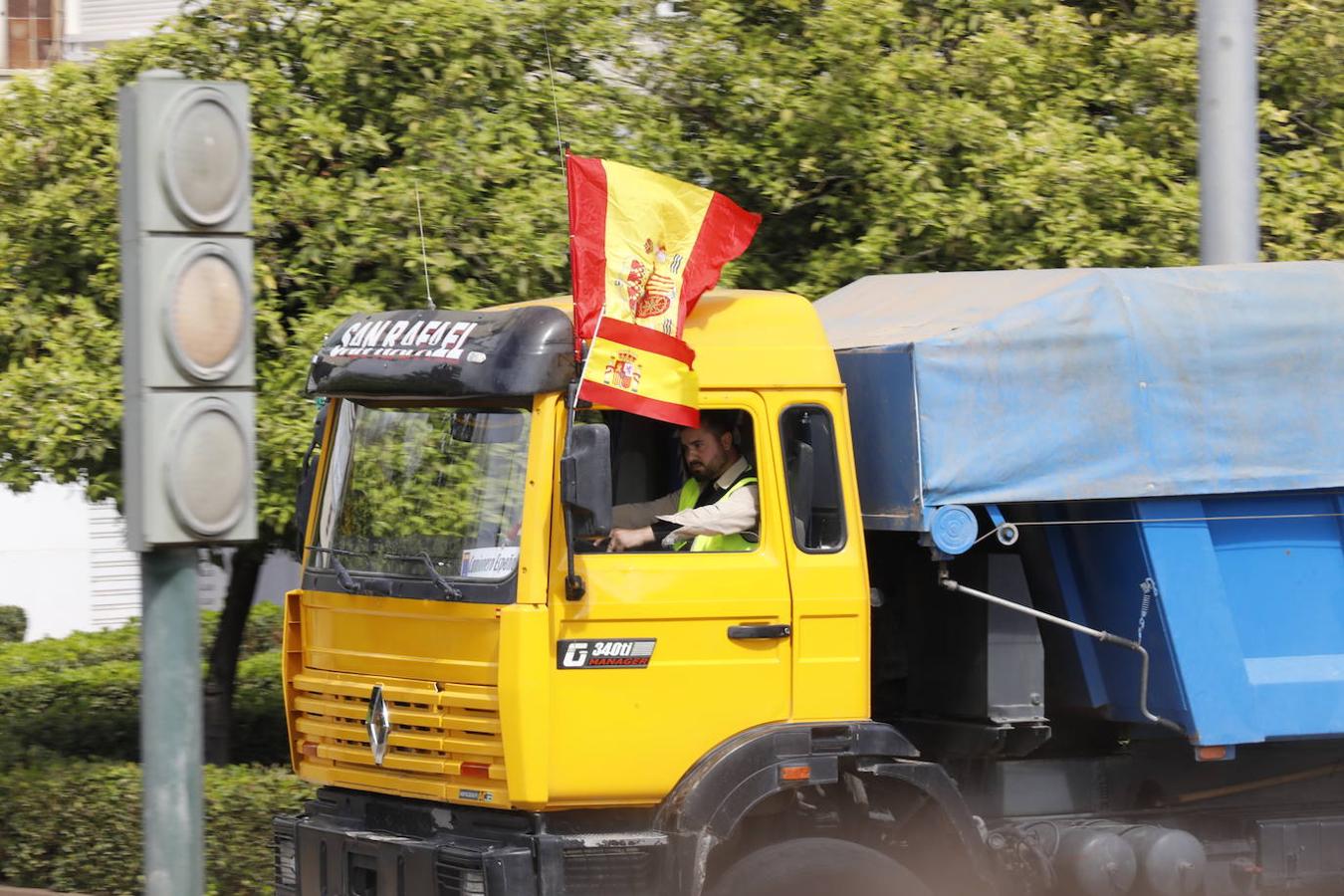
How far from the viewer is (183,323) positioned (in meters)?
4.62

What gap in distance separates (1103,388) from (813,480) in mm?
1107

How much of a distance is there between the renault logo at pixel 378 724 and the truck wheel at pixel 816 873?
4.03ft

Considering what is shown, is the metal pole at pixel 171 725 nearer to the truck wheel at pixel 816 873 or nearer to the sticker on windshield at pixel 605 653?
the sticker on windshield at pixel 605 653

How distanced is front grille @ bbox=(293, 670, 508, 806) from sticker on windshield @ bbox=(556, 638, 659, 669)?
0.85 ft

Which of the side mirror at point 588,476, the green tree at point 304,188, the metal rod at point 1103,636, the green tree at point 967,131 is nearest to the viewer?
the side mirror at point 588,476

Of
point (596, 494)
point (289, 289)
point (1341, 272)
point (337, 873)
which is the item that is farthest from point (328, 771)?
point (1341, 272)

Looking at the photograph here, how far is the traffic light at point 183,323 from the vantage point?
456 cm

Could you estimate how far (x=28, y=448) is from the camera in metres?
8.23

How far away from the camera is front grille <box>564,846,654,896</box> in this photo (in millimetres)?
5914

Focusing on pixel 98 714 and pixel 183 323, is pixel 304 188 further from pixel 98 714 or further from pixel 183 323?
Result: pixel 98 714

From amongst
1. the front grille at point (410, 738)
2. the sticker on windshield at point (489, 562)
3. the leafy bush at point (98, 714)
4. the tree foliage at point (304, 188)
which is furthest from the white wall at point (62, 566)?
the sticker on windshield at point (489, 562)

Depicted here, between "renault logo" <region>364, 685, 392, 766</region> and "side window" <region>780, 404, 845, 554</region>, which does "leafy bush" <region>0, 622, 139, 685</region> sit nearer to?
"renault logo" <region>364, 685, 392, 766</region>

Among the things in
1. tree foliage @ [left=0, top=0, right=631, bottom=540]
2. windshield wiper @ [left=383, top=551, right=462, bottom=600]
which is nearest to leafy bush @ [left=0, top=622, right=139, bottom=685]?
tree foliage @ [left=0, top=0, right=631, bottom=540]

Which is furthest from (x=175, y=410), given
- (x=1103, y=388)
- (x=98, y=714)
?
(x=98, y=714)
